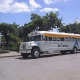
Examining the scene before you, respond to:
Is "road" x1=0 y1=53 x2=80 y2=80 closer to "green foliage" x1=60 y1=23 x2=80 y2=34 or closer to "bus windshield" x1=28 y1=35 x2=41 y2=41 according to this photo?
"bus windshield" x1=28 y1=35 x2=41 y2=41

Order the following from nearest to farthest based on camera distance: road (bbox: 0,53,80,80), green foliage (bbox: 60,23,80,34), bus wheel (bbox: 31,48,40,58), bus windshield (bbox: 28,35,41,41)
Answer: road (bbox: 0,53,80,80) < bus wheel (bbox: 31,48,40,58) < bus windshield (bbox: 28,35,41,41) < green foliage (bbox: 60,23,80,34)

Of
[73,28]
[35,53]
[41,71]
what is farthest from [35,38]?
[73,28]

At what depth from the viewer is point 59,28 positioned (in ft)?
148

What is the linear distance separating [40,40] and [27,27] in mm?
14093

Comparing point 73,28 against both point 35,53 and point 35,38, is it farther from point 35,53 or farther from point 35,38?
point 35,53

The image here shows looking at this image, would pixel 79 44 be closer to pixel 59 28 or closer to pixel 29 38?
pixel 29 38

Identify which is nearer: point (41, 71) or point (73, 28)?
point (41, 71)

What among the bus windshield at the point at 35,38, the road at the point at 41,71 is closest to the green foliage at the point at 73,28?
the bus windshield at the point at 35,38

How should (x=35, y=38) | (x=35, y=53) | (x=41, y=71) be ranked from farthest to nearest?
(x=35, y=38) → (x=35, y=53) → (x=41, y=71)

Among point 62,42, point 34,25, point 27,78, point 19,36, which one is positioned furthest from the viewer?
point 19,36

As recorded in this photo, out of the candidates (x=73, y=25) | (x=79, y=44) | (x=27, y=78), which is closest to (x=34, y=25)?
(x=79, y=44)

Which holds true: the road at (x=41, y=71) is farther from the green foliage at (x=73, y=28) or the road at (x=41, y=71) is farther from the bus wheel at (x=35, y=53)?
the green foliage at (x=73, y=28)

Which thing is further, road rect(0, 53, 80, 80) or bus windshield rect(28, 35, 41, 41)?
bus windshield rect(28, 35, 41, 41)

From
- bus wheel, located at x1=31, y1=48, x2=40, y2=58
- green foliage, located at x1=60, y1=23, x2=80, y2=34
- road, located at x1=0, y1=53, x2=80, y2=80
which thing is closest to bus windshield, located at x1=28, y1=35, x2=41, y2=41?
bus wheel, located at x1=31, y1=48, x2=40, y2=58
